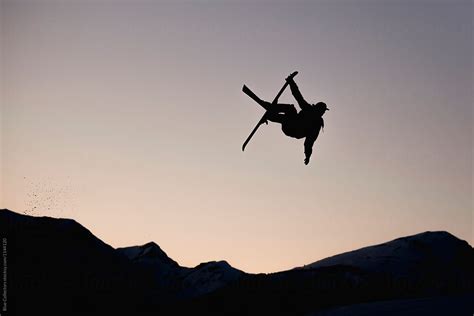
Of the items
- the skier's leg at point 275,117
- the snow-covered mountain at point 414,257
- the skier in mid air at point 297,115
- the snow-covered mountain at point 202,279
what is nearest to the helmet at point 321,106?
the skier in mid air at point 297,115

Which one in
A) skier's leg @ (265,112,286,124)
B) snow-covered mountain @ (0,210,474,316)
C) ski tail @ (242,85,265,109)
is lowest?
snow-covered mountain @ (0,210,474,316)

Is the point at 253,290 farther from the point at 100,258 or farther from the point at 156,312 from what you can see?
the point at 100,258

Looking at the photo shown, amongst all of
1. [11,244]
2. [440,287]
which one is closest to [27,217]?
[11,244]

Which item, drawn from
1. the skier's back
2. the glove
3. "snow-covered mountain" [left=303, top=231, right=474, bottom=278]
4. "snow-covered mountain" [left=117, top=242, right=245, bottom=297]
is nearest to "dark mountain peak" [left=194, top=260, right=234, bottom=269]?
"snow-covered mountain" [left=117, top=242, right=245, bottom=297]

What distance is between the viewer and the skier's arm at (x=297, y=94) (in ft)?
47.8

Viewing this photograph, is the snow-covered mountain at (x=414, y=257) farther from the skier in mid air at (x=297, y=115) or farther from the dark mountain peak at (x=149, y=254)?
the skier in mid air at (x=297, y=115)

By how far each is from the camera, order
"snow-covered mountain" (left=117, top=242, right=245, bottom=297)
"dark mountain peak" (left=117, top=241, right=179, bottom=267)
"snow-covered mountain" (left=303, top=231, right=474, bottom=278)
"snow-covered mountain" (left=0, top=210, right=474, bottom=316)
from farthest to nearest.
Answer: "dark mountain peak" (left=117, top=241, right=179, bottom=267) → "snow-covered mountain" (left=117, top=242, right=245, bottom=297) → "snow-covered mountain" (left=303, top=231, right=474, bottom=278) → "snow-covered mountain" (left=0, top=210, right=474, bottom=316)

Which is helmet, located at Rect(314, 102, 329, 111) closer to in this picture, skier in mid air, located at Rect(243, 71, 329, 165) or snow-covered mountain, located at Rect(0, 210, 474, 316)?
skier in mid air, located at Rect(243, 71, 329, 165)

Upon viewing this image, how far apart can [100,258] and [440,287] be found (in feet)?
70.8

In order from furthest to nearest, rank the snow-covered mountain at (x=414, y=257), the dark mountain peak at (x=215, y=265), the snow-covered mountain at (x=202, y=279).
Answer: the dark mountain peak at (x=215, y=265), the snow-covered mountain at (x=414, y=257), the snow-covered mountain at (x=202, y=279)

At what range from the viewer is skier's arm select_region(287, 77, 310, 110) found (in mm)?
14570

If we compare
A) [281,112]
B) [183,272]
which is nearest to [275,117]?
[281,112]

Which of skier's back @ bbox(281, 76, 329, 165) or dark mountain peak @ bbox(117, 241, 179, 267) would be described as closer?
skier's back @ bbox(281, 76, 329, 165)

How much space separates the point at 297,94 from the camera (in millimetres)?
14617
